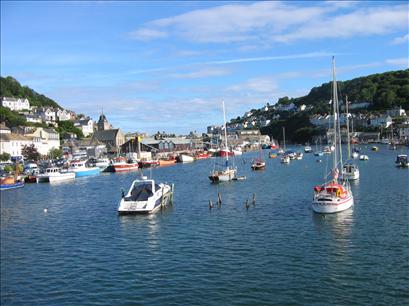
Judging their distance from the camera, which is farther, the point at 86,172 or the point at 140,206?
the point at 86,172

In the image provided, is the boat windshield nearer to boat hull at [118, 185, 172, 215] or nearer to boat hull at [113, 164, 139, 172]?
boat hull at [118, 185, 172, 215]

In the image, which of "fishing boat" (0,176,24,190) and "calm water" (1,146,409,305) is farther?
"fishing boat" (0,176,24,190)

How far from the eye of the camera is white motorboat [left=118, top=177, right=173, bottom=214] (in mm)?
43031

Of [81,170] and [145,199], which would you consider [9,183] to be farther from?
[145,199]

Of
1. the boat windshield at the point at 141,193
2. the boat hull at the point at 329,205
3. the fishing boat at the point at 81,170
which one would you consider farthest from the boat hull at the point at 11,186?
the boat hull at the point at 329,205

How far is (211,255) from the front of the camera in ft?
94.1

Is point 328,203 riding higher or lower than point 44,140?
lower

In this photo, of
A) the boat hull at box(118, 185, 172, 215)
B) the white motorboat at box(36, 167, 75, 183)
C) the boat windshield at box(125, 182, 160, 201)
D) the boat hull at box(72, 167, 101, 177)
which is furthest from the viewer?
the boat hull at box(72, 167, 101, 177)

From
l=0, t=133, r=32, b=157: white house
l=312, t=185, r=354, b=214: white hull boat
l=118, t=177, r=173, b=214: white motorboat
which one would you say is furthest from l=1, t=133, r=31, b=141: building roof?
l=312, t=185, r=354, b=214: white hull boat

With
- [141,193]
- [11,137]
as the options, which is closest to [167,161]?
[11,137]

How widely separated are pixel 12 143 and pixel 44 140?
1867 cm

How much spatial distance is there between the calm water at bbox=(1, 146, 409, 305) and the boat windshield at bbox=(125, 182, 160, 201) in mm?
2584

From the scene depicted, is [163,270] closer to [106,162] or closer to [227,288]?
[227,288]

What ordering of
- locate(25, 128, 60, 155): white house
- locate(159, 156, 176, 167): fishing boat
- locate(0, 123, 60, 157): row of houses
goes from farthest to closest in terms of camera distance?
locate(25, 128, 60, 155): white house
locate(159, 156, 176, 167): fishing boat
locate(0, 123, 60, 157): row of houses
